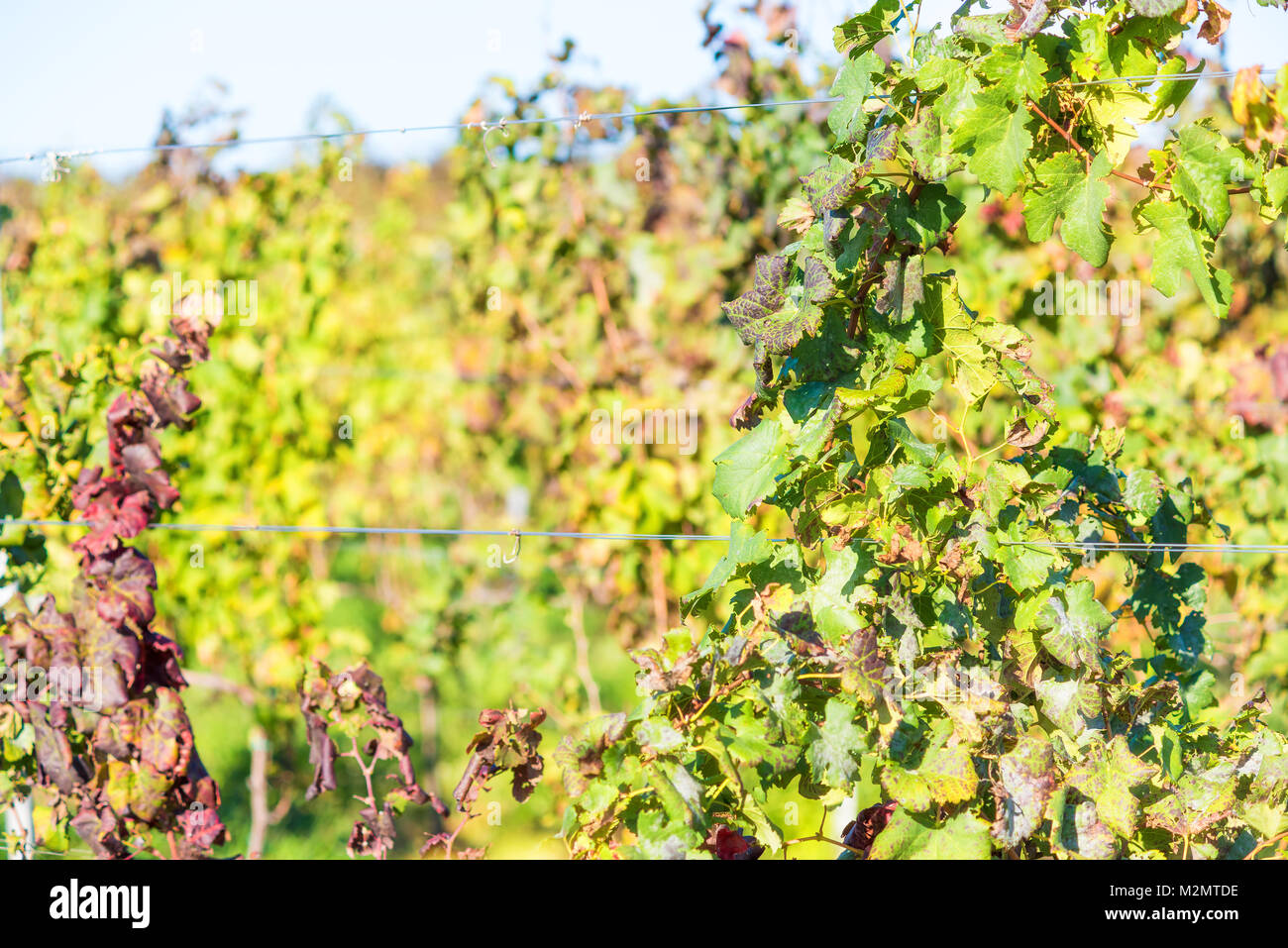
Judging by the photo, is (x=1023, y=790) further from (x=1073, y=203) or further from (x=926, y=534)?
(x=1073, y=203)

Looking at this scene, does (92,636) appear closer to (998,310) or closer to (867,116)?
(867,116)

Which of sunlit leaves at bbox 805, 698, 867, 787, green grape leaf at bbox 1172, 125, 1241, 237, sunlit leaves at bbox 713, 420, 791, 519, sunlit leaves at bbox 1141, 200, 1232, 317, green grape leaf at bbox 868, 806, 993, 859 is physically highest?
green grape leaf at bbox 1172, 125, 1241, 237

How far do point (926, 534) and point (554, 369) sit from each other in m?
2.49

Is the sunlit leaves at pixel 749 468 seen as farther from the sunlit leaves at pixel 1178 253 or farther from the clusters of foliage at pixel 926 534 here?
the sunlit leaves at pixel 1178 253

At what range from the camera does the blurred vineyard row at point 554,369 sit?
10.5 feet

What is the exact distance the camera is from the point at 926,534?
4.16ft

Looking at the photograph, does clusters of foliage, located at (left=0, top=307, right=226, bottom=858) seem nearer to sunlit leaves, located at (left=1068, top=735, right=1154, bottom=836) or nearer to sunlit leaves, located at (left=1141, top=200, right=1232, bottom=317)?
sunlit leaves, located at (left=1068, top=735, right=1154, bottom=836)

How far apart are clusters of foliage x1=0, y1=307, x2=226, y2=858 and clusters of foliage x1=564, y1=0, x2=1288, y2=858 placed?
35.7 inches

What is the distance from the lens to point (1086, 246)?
121 cm

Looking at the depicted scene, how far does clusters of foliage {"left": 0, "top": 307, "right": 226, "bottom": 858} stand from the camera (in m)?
1.80

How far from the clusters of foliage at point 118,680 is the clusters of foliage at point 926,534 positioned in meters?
0.91

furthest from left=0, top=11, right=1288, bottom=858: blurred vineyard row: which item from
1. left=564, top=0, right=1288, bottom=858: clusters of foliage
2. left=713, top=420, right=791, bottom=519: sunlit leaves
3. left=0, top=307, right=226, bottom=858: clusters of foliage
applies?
left=713, top=420, right=791, bottom=519: sunlit leaves

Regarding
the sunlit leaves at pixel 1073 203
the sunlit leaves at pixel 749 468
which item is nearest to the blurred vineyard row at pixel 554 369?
the sunlit leaves at pixel 749 468
